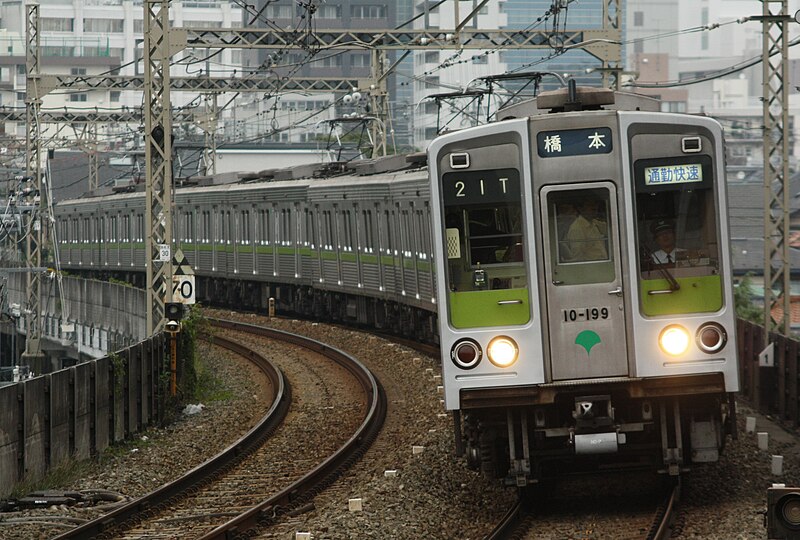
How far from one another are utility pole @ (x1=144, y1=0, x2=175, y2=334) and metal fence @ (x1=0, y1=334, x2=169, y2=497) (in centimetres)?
169

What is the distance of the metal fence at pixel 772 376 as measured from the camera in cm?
1574

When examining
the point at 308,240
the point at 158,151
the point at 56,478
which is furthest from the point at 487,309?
the point at 308,240

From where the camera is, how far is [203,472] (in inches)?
484

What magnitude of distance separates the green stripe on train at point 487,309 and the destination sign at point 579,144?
89 cm

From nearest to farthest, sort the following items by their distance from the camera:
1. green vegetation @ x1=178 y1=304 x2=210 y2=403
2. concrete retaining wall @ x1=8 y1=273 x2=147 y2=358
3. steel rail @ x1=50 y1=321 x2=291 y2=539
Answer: steel rail @ x1=50 y1=321 x2=291 y2=539 < green vegetation @ x1=178 y1=304 x2=210 y2=403 < concrete retaining wall @ x1=8 y1=273 x2=147 y2=358

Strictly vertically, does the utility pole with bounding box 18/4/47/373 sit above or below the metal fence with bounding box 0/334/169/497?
above

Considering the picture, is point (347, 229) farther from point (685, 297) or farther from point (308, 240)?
point (685, 297)

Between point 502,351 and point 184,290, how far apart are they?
991cm

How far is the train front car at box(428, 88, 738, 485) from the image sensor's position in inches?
362

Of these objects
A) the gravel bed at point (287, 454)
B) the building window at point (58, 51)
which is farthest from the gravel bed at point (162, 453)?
the building window at point (58, 51)

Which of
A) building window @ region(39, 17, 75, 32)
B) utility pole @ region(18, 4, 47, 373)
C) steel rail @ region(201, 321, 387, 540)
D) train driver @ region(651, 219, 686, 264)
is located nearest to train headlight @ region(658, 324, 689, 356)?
train driver @ region(651, 219, 686, 264)

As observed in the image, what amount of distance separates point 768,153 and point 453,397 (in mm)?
9578

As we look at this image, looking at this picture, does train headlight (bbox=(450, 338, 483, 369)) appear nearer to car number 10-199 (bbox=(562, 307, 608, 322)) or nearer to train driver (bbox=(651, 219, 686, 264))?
car number 10-199 (bbox=(562, 307, 608, 322))

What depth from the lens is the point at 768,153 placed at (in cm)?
1769
